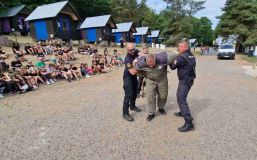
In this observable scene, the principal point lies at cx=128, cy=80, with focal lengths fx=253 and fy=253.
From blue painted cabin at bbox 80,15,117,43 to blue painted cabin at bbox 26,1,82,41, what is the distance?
14.6ft

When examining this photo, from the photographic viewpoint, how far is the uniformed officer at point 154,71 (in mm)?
5668

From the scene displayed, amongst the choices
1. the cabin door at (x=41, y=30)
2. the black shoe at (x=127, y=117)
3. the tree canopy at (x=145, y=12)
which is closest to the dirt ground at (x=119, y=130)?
the black shoe at (x=127, y=117)

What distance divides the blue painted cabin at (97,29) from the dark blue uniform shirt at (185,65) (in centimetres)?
3263

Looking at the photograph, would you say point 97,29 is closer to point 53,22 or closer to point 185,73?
point 53,22

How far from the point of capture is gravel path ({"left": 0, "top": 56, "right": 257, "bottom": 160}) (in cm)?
437

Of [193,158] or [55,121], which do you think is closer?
[193,158]

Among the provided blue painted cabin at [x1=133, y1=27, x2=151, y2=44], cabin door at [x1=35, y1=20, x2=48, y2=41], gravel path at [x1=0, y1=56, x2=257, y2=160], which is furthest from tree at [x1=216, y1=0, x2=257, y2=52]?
gravel path at [x1=0, y1=56, x2=257, y2=160]

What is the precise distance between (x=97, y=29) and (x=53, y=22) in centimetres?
871

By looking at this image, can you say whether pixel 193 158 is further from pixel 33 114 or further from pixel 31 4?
pixel 31 4

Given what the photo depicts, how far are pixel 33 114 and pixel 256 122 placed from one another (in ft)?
18.3

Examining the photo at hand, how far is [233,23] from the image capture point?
1453 inches

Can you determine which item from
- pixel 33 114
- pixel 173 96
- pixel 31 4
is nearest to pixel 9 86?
pixel 33 114

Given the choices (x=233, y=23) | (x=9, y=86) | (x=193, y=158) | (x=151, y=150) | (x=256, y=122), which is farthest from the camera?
(x=233, y=23)

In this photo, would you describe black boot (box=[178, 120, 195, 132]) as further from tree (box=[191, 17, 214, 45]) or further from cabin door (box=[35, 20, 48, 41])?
tree (box=[191, 17, 214, 45])
